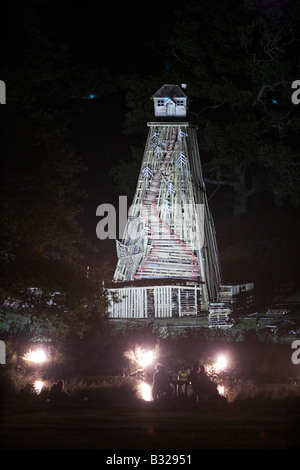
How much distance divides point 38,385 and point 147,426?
16.4 ft

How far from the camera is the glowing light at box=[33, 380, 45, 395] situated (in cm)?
1509

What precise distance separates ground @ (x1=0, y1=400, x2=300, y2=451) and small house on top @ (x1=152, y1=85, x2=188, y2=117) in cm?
1721

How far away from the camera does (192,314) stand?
84.1 ft

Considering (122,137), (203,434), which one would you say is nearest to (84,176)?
(122,137)

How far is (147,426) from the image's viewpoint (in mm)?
11633

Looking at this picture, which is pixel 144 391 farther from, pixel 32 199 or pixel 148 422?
pixel 32 199

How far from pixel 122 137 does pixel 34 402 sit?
31.6 metres

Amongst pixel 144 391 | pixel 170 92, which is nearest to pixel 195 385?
pixel 144 391

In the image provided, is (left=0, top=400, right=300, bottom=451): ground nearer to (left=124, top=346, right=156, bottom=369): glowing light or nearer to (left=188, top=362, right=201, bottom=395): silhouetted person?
(left=188, top=362, right=201, bottom=395): silhouetted person

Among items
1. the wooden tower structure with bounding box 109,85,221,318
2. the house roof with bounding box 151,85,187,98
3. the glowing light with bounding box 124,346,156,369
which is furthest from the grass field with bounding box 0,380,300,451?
the house roof with bounding box 151,85,187,98

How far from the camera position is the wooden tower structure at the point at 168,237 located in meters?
25.7

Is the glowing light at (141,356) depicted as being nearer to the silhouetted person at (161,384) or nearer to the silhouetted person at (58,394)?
the silhouetted person at (161,384)

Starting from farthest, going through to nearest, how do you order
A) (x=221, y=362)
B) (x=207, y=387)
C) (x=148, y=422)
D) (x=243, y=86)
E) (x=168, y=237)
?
(x=243, y=86) < (x=168, y=237) < (x=221, y=362) < (x=207, y=387) < (x=148, y=422)
